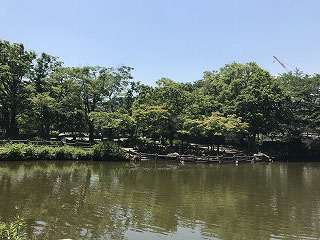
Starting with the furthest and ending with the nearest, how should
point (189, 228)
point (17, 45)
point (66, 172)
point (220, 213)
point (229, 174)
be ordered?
point (17, 45) → point (229, 174) → point (66, 172) → point (220, 213) → point (189, 228)

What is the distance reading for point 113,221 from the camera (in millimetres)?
11609

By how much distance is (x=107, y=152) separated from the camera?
30938 millimetres

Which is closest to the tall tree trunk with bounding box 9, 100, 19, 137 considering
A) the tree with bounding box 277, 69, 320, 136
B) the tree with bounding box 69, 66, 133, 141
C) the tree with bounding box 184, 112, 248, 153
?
the tree with bounding box 69, 66, 133, 141

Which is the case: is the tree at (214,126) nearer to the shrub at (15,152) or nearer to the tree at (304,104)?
the tree at (304,104)

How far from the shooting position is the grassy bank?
26.8 m

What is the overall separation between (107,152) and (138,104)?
37.5 ft

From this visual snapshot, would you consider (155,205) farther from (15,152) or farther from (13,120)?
(13,120)

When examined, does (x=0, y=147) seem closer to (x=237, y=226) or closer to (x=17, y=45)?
(x=17, y=45)

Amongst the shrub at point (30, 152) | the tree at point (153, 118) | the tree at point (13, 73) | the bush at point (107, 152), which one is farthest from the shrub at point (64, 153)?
the tree at point (13, 73)

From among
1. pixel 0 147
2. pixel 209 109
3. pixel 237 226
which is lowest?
pixel 237 226

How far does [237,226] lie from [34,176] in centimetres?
1574

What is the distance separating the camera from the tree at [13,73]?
3638cm

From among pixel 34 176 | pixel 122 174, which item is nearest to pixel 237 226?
pixel 122 174

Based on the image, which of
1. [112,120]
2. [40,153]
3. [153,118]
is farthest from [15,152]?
[153,118]
